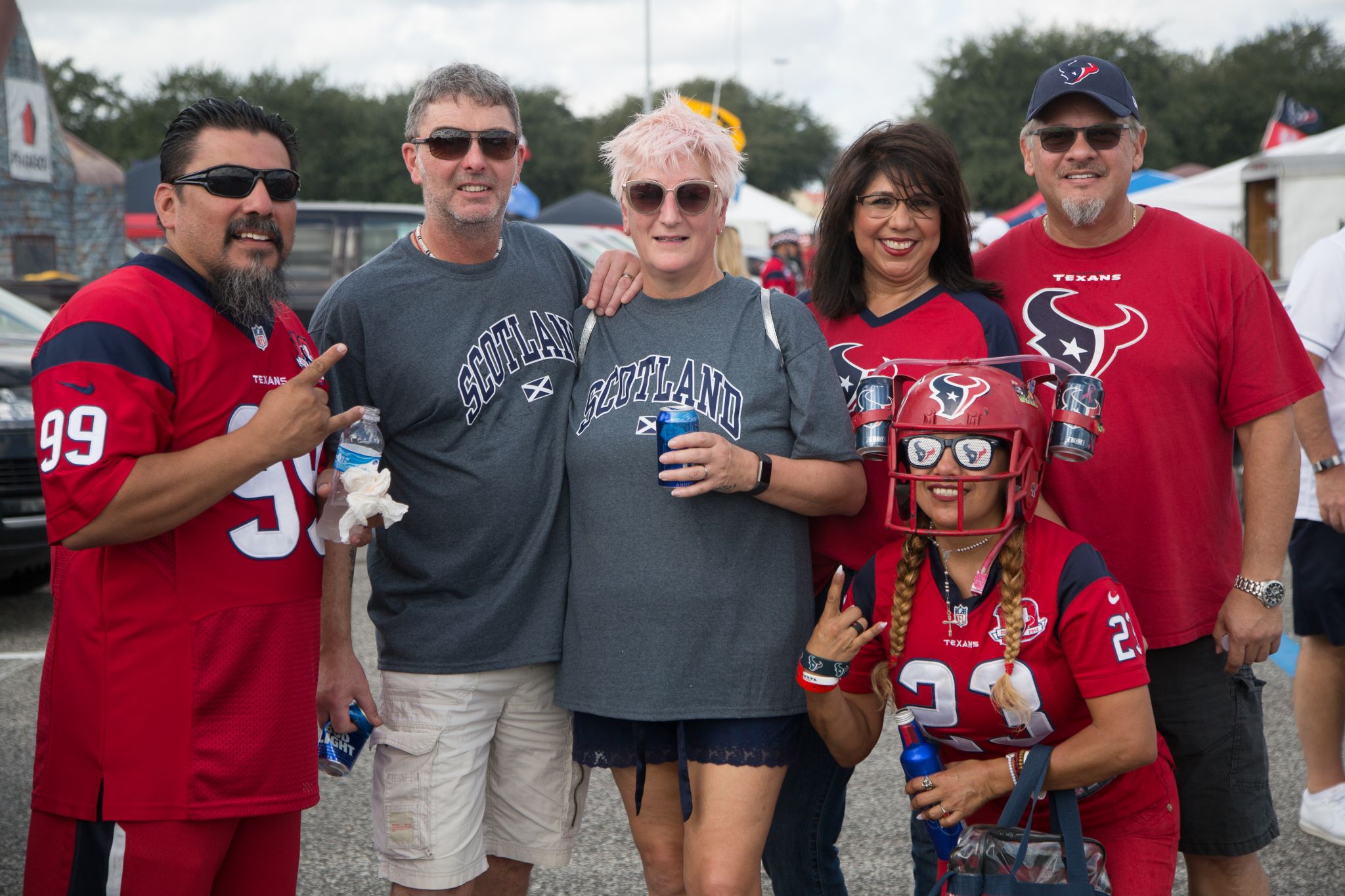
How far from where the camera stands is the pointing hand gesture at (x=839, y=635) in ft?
8.73

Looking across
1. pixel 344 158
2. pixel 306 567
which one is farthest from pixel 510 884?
pixel 344 158

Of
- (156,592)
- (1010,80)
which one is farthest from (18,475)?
(1010,80)

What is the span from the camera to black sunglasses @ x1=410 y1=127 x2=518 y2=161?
3.20m

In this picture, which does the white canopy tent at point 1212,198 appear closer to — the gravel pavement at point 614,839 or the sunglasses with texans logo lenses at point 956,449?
the gravel pavement at point 614,839

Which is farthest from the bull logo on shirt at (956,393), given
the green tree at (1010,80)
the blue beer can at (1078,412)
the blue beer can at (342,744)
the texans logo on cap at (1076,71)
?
the green tree at (1010,80)

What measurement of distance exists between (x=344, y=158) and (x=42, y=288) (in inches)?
1655

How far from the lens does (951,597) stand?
9.08ft

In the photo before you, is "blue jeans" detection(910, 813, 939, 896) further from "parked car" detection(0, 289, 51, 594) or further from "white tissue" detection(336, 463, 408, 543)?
"parked car" detection(0, 289, 51, 594)

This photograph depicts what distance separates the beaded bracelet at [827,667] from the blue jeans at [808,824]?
28.6 inches

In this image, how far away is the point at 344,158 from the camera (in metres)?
51.5

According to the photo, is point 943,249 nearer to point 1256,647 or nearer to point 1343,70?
point 1256,647

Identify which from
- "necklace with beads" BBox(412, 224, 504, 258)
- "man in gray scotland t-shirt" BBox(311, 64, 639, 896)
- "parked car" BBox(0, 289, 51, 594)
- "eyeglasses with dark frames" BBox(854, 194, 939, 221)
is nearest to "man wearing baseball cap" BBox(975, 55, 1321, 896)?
"eyeglasses with dark frames" BBox(854, 194, 939, 221)

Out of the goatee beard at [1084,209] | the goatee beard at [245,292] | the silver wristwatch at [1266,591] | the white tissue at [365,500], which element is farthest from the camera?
the goatee beard at [1084,209]

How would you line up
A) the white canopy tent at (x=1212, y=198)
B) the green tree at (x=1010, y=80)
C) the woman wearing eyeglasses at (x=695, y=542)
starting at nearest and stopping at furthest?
the woman wearing eyeglasses at (x=695, y=542), the white canopy tent at (x=1212, y=198), the green tree at (x=1010, y=80)
